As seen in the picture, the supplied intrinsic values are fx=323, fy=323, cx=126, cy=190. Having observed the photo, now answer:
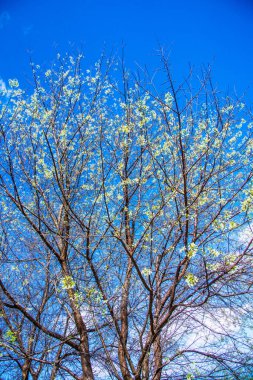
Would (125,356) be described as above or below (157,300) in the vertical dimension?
below

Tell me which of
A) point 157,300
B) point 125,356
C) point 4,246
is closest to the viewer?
point 125,356

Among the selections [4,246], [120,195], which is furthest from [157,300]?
[4,246]

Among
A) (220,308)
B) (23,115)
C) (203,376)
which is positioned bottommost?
(203,376)

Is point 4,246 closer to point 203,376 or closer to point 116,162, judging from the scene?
point 116,162

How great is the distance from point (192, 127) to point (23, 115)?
338 cm

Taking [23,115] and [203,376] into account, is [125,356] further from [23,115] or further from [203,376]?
[23,115]

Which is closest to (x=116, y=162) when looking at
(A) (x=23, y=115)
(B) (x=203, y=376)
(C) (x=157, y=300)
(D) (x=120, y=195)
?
(D) (x=120, y=195)

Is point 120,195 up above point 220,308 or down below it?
above

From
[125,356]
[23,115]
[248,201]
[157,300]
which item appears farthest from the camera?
[23,115]

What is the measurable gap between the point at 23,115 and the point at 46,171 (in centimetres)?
129

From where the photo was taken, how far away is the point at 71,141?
6.64 metres

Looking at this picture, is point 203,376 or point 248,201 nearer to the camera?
point 248,201

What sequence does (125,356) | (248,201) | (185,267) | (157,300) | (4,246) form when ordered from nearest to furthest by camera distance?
(248,201) → (185,267) → (125,356) → (157,300) → (4,246)

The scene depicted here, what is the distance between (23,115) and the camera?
21.3 ft
